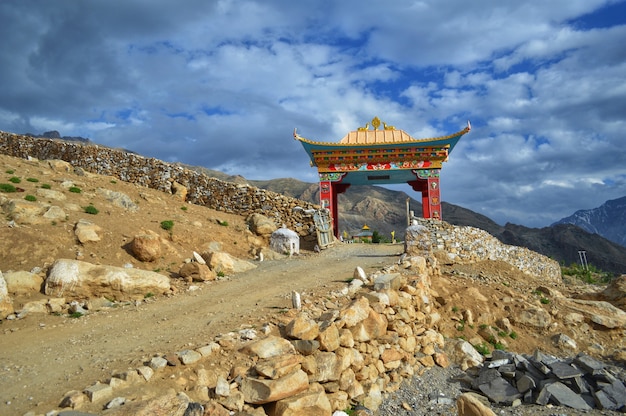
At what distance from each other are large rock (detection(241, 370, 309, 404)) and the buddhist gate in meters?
18.3

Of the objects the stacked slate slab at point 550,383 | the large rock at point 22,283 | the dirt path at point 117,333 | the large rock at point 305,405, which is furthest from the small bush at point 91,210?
the stacked slate slab at point 550,383

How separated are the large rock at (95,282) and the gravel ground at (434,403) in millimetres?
5752

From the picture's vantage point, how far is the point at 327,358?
21.2 feet

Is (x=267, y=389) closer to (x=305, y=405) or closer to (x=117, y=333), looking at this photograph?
(x=305, y=405)

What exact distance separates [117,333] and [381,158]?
1934 centimetres

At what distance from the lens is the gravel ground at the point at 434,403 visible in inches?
287

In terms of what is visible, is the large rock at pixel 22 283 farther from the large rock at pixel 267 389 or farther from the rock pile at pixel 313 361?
the large rock at pixel 267 389

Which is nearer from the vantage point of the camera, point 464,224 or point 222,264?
point 222,264

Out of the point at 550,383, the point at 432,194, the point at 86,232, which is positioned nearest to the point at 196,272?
the point at 86,232

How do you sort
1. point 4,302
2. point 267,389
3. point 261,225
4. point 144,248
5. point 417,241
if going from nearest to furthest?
point 267,389
point 4,302
point 144,248
point 417,241
point 261,225

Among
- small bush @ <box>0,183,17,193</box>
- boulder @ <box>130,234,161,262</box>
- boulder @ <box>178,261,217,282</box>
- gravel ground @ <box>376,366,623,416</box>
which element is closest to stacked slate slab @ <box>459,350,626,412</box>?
gravel ground @ <box>376,366,623,416</box>

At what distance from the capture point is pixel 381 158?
24297 mm

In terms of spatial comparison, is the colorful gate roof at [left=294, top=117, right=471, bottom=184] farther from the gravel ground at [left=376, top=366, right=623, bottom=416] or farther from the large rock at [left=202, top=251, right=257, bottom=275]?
the gravel ground at [left=376, top=366, right=623, bottom=416]

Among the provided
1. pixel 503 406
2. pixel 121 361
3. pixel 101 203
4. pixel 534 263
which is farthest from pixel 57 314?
pixel 534 263
